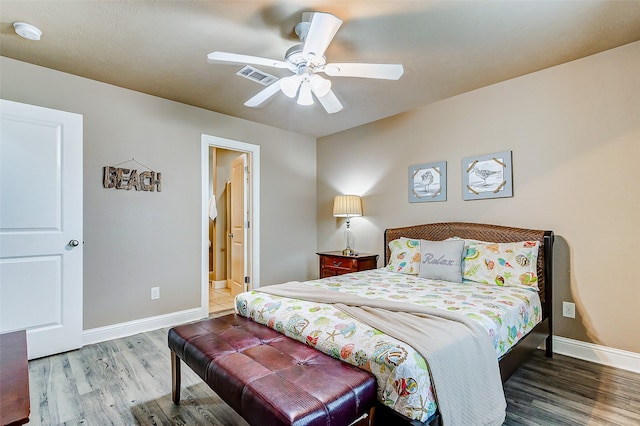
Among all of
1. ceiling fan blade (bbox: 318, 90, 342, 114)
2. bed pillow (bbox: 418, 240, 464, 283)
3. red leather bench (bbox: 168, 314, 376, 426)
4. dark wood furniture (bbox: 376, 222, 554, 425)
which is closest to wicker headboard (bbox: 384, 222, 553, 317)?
dark wood furniture (bbox: 376, 222, 554, 425)

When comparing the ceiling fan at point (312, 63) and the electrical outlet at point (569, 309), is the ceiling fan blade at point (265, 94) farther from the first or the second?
the electrical outlet at point (569, 309)

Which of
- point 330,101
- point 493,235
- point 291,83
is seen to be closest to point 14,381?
point 291,83

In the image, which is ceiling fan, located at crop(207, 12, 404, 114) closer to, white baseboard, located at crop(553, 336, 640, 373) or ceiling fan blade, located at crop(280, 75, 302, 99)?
ceiling fan blade, located at crop(280, 75, 302, 99)

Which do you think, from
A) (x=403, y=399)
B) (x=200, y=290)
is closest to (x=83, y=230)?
(x=200, y=290)

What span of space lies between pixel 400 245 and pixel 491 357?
6.01 feet

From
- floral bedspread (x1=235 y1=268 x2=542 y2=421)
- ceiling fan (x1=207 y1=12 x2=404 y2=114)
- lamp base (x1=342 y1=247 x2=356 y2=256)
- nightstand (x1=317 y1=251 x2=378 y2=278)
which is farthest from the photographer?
lamp base (x1=342 y1=247 x2=356 y2=256)

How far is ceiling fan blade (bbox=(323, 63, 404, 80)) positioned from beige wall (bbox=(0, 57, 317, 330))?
218 cm

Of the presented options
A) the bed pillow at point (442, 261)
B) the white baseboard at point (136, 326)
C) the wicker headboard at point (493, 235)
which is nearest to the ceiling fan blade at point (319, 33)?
the bed pillow at point (442, 261)

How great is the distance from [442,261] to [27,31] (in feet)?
11.7

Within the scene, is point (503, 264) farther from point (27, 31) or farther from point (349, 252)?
point (27, 31)

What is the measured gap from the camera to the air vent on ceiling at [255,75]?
2239mm

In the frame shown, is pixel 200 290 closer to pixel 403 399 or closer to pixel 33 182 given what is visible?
pixel 33 182

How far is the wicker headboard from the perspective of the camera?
2648mm

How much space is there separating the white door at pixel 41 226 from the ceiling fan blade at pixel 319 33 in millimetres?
2211
